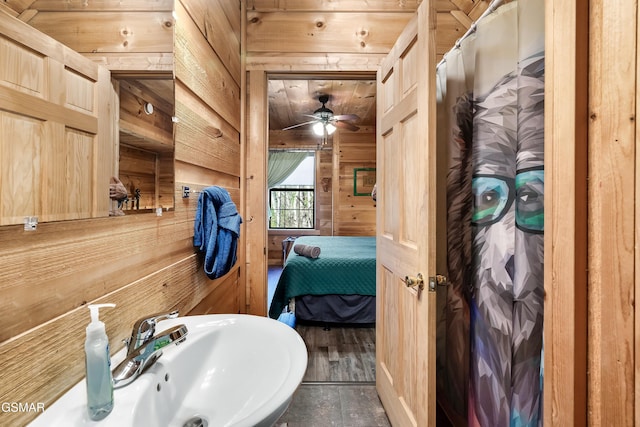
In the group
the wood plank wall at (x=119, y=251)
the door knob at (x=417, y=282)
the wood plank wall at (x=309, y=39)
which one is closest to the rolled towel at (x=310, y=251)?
the wood plank wall at (x=309, y=39)

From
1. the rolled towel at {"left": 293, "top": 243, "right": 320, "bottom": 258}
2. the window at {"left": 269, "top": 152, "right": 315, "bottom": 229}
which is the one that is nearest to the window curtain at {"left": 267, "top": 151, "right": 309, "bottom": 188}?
the window at {"left": 269, "top": 152, "right": 315, "bottom": 229}

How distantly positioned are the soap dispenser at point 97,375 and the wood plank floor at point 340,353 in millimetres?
1434

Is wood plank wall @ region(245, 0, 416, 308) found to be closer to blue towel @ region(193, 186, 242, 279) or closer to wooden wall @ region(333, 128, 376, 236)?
blue towel @ region(193, 186, 242, 279)

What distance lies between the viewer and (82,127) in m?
0.62

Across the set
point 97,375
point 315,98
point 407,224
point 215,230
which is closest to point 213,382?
point 97,375

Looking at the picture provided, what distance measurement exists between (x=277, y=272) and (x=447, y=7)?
4.56 meters

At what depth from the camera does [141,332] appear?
0.72 meters

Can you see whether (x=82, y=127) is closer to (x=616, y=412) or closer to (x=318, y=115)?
(x=616, y=412)

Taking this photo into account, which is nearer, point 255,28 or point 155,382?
point 155,382

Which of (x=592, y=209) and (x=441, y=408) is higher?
(x=592, y=209)

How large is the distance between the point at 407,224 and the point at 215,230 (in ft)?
3.06

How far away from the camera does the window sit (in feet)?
19.2

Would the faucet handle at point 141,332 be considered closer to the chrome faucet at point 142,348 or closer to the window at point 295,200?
the chrome faucet at point 142,348

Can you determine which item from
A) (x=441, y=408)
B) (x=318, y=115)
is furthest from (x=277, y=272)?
(x=441, y=408)
